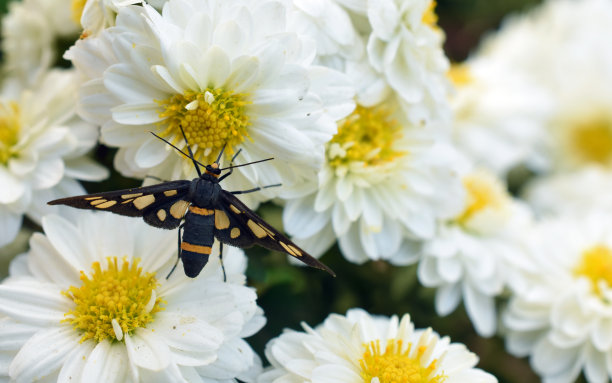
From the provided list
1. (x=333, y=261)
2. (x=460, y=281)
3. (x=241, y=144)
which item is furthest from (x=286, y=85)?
(x=460, y=281)

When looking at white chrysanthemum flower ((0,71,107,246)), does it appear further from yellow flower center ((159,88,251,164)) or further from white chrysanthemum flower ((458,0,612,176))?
white chrysanthemum flower ((458,0,612,176))

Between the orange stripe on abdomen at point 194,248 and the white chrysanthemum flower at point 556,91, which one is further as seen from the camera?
the white chrysanthemum flower at point 556,91

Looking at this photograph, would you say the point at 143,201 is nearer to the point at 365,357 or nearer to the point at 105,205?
the point at 105,205

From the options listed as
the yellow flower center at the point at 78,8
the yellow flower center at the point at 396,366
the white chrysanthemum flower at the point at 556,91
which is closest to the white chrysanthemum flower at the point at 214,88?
the yellow flower center at the point at 78,8

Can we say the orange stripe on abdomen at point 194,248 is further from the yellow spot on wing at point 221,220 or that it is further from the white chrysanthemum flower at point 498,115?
the white chrysanthemum flower at point 498,115

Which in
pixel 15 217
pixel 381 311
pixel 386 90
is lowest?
pixel 381 311

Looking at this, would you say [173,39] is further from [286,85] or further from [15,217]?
[15,217]
